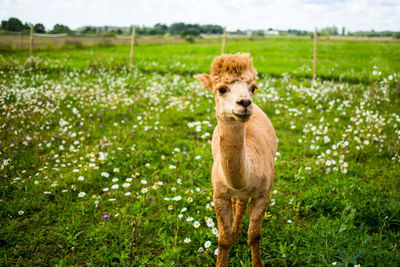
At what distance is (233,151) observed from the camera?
2.23 meters

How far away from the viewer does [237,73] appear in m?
2.09

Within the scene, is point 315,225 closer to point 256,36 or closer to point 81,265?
point 81,265

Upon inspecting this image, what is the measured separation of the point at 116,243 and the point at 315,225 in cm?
267

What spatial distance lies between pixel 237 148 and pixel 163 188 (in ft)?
8.38

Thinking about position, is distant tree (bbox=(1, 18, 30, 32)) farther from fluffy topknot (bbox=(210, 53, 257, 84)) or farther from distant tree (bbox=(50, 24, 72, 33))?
fluffy topknot (bbox=(210, 53, 257, 84))

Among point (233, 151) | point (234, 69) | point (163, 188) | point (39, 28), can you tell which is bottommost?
point (163, 188)

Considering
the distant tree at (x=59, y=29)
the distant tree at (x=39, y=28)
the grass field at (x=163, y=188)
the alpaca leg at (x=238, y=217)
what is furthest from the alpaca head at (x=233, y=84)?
the distant tree at (x=59, y=29)

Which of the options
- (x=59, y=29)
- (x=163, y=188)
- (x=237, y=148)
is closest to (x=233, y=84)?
(x=237, y=148)

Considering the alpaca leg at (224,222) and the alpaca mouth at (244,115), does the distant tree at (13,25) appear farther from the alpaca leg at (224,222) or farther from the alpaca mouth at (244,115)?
the alpaca mouth at (244,115)

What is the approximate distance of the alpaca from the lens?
2.07 meters

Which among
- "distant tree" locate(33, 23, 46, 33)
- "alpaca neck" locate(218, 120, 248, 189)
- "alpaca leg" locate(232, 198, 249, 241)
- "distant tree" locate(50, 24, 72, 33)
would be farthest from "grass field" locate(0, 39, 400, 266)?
"distant tree" locate(50, 24, 72, 33)

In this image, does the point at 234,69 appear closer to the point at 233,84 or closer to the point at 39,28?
the point at 233,84

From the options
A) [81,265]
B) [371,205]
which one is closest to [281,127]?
[371,205]

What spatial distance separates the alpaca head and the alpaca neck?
3.8 inches
